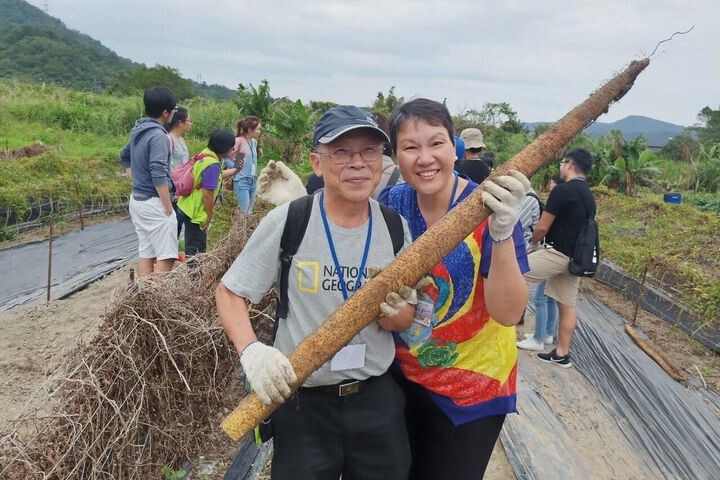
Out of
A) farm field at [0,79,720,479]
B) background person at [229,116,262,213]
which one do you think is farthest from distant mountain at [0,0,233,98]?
A: background person at [229,116,262,213]

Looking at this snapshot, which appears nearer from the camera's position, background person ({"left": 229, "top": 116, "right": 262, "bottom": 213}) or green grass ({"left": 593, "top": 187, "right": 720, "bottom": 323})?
green grass ({"left": 593, "top": 187, "right": 720, "bottom": 323})

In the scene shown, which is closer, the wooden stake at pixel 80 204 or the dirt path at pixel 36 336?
the dirt path at pixel 36 336

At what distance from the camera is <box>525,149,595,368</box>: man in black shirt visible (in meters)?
3.91

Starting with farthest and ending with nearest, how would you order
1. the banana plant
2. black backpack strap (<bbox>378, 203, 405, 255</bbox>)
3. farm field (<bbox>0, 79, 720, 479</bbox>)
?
the banana plant
farm field (<bbox>0, 79, 720, 479</bbox>)
black backpack strap (<bbox>378, 203, 405, 255</bbox>)

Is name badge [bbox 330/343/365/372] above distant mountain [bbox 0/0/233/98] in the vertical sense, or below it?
below

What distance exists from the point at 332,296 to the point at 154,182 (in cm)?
324

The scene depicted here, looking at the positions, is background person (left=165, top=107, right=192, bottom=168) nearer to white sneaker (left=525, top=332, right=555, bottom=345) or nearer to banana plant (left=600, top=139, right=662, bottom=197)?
white sneaker (left=525, top=332, right=555, bottom=345)

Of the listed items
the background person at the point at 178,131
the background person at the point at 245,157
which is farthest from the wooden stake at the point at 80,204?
the background person at the point at 178,131

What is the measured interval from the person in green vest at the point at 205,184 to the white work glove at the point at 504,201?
378cm

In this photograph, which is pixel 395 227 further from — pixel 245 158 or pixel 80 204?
pixel 80 204

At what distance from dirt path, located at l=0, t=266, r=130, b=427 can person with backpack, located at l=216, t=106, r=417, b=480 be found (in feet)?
8.02

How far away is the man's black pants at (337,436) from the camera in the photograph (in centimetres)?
157

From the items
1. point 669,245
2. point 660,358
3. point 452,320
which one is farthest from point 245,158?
→ point 669,245

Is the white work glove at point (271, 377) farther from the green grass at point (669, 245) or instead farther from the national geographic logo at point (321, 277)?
the green grass at point (669, 245)
